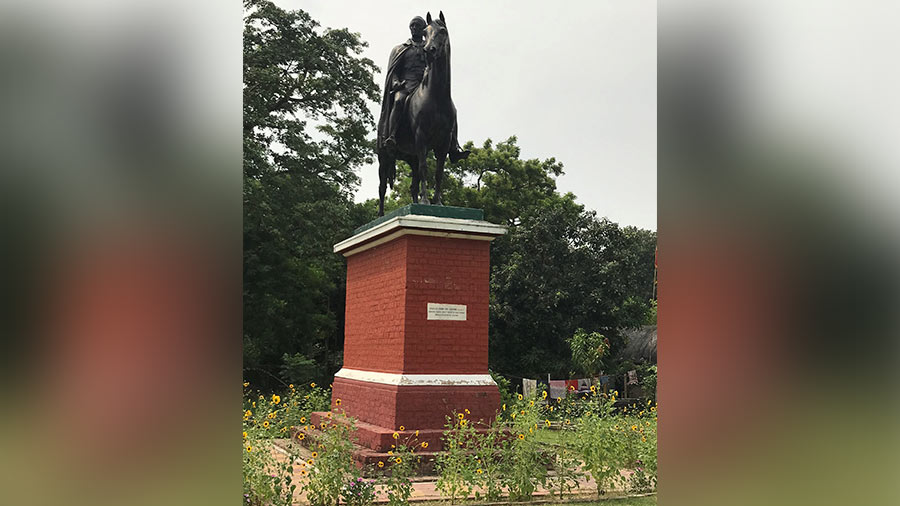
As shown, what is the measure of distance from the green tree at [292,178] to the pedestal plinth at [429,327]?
10483 mm

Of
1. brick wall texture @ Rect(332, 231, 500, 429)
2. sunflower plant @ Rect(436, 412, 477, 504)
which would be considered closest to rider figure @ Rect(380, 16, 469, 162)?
brick wall texture @ Rect(332, 231, 500, 429)

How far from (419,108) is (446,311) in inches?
97.2

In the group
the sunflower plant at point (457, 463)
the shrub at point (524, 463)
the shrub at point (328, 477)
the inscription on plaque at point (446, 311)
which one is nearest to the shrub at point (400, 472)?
the sunflower plant at point (457, 463)

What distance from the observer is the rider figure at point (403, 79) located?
8.83m

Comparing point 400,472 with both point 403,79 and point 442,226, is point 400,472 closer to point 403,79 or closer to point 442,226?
point 442,226

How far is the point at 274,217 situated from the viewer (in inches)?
720

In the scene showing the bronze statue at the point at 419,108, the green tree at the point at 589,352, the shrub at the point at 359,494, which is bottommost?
the shrub at the point at 359,494

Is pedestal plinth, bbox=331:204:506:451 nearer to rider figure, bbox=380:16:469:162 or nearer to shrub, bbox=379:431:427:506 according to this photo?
shrub, bbox=379:431:427:506

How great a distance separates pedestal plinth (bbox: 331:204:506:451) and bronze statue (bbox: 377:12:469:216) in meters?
0.71

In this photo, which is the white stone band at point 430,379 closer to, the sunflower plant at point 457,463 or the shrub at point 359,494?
the sunflower plant at point 457,463

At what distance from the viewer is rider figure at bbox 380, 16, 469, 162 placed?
8.83 meters

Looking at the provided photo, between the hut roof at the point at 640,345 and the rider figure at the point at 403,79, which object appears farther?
the hut roof at the point at 640,345
